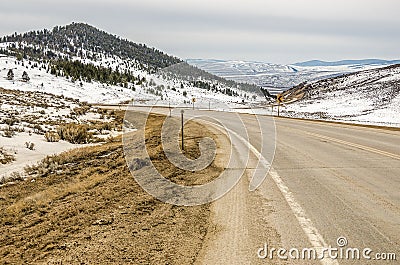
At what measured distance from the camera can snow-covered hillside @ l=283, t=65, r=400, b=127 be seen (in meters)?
40.7

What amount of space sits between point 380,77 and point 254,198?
225ft

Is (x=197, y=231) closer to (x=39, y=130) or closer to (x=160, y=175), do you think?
(x=160, y=175)

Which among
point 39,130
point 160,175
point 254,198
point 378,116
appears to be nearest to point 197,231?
point 254,198

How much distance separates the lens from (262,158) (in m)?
10.5
